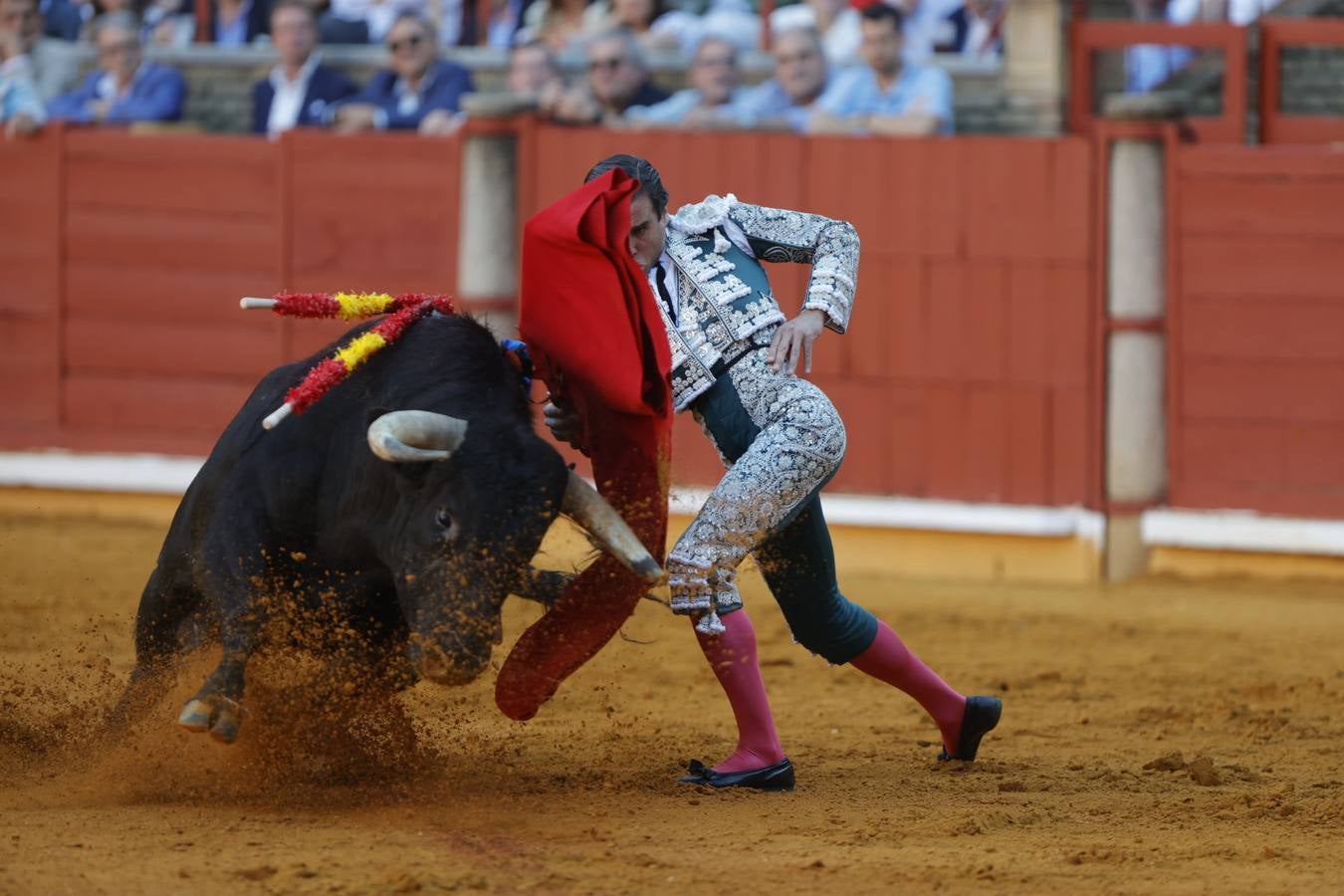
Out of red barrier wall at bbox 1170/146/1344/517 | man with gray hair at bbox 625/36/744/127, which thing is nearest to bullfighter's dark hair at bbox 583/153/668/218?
red barrier wall at bbox 1170/146/1344/517

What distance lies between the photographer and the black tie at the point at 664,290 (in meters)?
3.64

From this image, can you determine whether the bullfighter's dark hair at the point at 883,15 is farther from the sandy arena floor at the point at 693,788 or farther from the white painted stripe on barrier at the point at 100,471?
the white painted stripe on barrier at the point at 100,471

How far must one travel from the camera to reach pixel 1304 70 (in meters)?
7.86

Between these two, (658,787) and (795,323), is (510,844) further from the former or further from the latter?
(795,323)

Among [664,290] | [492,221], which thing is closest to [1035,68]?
[492,221]

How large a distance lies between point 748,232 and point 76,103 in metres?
5.40

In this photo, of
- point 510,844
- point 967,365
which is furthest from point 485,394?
point 967,365

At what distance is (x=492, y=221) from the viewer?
6973 millimetres

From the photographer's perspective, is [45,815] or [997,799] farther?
[997,799]

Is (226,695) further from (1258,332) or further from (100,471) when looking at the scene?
(100,471)

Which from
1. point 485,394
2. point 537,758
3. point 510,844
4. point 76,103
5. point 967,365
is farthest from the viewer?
point 76,103

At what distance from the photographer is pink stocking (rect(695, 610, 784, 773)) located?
3643 millimetres

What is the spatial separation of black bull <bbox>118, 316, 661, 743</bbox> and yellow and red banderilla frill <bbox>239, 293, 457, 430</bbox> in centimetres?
4

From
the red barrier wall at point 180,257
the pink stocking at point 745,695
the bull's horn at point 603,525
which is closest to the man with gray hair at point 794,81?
the red barrier wall at point 180,257
